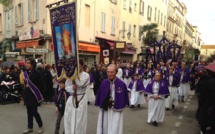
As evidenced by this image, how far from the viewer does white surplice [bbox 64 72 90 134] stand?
4891mm

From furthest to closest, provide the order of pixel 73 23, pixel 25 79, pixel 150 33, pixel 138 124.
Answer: pixel 150 33
pixel 138 124
pixel 25 79
pixel 73 23

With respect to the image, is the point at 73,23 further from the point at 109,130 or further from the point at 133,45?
the point at 133,45

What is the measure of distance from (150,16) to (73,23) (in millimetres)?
29602

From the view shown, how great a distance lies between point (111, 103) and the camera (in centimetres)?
478

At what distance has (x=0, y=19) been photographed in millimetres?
23500

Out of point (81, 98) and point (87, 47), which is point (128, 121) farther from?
point (87, 47)

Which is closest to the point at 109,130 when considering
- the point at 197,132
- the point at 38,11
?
the point at 197,132

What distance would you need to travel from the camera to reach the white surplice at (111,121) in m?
4.71

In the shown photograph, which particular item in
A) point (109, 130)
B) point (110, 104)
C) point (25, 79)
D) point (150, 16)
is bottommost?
point (109, 130)

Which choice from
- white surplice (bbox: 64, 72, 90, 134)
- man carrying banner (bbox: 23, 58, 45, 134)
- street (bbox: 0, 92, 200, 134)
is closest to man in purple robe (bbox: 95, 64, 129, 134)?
white surplice (bbox: 64, 72, 90, 134)

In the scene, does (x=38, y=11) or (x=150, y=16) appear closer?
(x=38, y=11)

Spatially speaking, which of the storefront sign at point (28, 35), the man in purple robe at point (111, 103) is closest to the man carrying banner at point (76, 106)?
the man in purple robe at point (111, 103)

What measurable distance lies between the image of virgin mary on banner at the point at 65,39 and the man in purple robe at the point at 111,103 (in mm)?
739

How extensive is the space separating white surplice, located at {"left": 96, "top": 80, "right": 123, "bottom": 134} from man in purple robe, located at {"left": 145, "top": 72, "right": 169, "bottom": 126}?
2.64 meters
